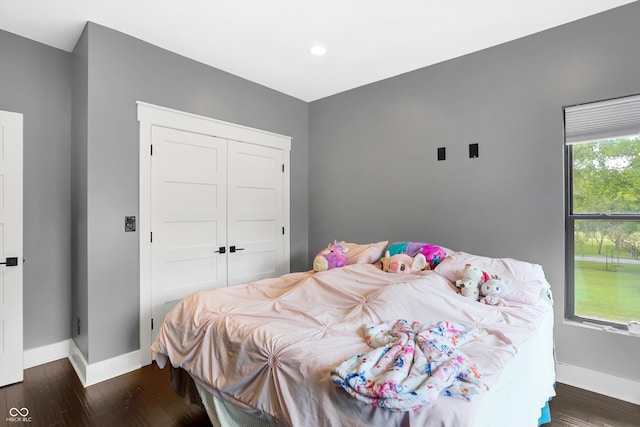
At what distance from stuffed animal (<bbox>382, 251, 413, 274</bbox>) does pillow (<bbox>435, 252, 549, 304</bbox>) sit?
0.23m

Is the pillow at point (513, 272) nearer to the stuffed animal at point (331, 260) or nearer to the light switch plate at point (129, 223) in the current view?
the stuffed animal at point (331, 260)

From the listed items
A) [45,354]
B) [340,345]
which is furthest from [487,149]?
[45,354]

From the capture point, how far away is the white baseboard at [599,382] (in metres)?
2.26

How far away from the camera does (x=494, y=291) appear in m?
2.21

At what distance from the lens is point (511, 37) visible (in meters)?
2.77

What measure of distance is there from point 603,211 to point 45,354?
4.64 metres

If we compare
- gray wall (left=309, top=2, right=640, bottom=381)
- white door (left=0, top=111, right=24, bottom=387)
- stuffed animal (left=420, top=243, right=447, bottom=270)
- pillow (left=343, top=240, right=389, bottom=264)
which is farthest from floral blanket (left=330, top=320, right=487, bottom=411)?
white door (left=0, top=111, right=24, bottom=387)

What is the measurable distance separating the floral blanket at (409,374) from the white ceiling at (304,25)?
2.23 meters

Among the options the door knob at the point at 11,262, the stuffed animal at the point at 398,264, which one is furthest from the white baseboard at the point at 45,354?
the stuffed animal at the point at 398,264


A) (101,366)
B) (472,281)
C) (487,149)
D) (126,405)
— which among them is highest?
(487,149)

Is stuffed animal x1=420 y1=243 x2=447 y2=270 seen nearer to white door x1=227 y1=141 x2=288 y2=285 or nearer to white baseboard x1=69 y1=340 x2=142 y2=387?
white door x1=227 y1=141 x2=288 y2=285

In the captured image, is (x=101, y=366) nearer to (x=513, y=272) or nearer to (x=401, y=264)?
(x=401, y=264)

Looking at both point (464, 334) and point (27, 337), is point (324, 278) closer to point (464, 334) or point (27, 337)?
point (464, 334)

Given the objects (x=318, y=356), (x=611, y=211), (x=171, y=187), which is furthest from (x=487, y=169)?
(x=171, y=187)
